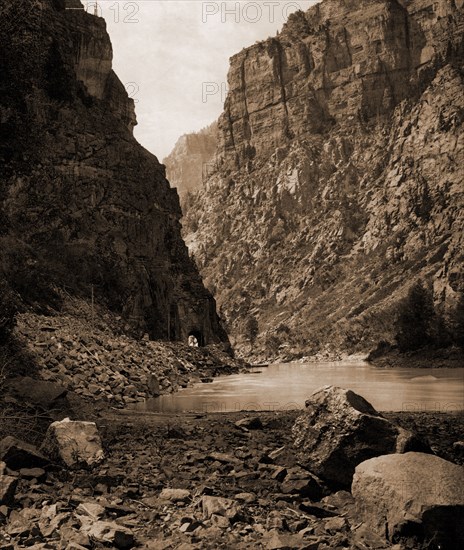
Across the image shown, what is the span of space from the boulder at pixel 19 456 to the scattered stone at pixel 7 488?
33.1 inches

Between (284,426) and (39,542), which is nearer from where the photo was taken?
(39,542)

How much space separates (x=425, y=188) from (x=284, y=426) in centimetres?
13390

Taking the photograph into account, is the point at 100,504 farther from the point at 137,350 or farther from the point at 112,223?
the point at 112,223

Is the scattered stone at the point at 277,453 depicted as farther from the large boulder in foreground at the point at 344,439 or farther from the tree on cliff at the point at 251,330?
the tree on cliff at the point at 251,330

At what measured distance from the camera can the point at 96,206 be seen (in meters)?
58.9

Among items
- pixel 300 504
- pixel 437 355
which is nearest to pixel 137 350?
pixel 300 504

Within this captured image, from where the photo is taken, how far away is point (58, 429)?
9023 mm

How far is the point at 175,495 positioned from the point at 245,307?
517 ft

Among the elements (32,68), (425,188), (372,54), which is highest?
(372,54)

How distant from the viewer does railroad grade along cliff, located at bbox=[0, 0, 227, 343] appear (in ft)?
166

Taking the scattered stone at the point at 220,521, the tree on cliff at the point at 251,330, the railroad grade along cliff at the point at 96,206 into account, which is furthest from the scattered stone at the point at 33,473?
the tree on cliff at the point at 251,330

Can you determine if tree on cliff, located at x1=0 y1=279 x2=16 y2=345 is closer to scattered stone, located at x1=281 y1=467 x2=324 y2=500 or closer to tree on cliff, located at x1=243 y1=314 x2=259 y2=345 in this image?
scattered stone, located at x1=281 y1=467 x2=324 y2=500

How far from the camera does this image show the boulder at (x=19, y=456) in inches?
313

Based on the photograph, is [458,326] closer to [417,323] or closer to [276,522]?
[417,323]
